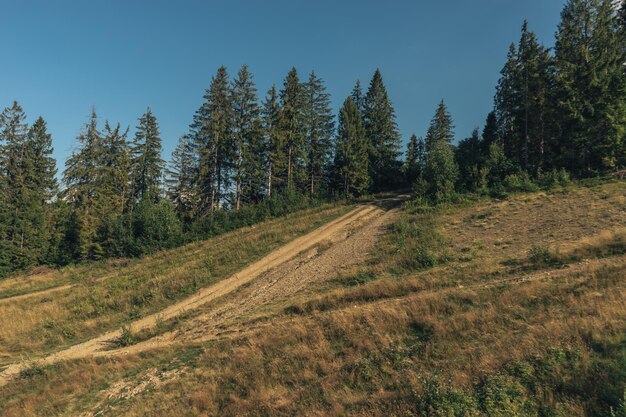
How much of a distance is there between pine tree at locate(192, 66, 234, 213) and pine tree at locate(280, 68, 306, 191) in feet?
27.2

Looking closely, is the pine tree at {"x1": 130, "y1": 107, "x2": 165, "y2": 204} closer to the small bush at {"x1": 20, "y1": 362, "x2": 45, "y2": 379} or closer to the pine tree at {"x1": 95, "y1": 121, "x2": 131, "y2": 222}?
the pine tree at {"x1": 95, "y1": 121, "x2": 131, "y2": 222}

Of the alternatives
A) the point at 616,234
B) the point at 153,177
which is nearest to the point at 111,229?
the point at 153,177

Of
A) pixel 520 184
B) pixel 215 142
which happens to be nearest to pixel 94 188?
pixel 215 142

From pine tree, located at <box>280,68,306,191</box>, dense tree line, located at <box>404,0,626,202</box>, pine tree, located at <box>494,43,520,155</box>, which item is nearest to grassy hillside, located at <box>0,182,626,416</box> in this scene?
dense tree line, located at <box>404,0,626,202</box>

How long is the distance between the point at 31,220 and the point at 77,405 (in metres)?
47.9

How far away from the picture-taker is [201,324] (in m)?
16.1

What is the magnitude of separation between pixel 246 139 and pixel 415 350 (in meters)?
43.0

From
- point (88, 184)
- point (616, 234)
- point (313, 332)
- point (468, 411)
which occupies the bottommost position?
point (313, 332)

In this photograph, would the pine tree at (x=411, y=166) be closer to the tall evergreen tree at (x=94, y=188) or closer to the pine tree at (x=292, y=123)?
the pine tree at (x=292, y=123)

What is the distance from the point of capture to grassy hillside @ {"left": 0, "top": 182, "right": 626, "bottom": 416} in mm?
6141

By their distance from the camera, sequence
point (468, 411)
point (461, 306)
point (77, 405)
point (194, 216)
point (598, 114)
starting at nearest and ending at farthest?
point (468, 411)
point (77, 405)
point (461, 306)
point (598, 114)
point (194, 216)

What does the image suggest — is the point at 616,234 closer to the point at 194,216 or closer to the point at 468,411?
the point at 468,411

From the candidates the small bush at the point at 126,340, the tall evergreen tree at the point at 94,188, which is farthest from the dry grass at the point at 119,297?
the tall evergreen tree at the point at 94,188

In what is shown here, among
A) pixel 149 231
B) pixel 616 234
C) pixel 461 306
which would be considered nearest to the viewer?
pixel 461 306
